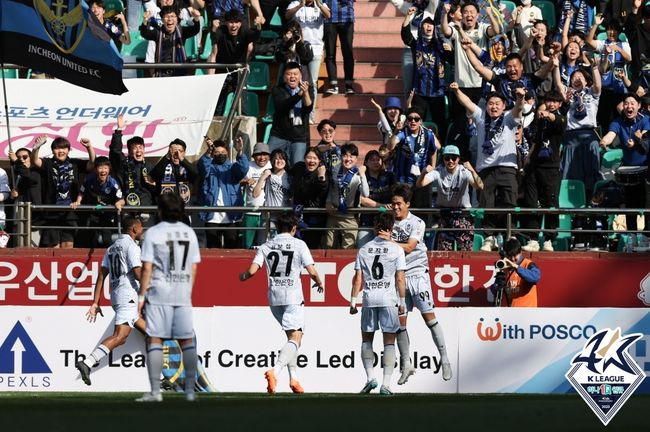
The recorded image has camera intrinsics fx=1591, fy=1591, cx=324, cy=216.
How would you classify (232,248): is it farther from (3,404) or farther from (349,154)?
(3,404)

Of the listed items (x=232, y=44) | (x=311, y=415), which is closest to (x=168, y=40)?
(x=232, y=44)

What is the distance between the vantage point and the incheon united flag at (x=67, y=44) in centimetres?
1886

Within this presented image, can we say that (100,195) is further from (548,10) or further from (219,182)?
(548,10)

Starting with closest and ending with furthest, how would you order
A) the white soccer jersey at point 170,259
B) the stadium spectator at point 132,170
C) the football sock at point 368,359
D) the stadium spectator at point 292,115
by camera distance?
the white soccer jersey at point 170,259 < the football sock at point 368,359 < the stadium spectator at point 132,170 < the stadium spectator at point 292,115

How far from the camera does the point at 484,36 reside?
936 inches

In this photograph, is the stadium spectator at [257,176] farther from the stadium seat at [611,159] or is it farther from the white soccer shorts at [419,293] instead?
the stadium seat at [611,159]

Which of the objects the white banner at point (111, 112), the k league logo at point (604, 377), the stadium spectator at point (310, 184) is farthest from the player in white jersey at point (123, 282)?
the k league logo at point (604, 377)

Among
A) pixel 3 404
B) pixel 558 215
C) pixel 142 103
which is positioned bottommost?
pixel 3 404

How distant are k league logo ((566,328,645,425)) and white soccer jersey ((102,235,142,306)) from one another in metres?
5.77

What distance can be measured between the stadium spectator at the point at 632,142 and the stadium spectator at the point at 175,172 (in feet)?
18.9

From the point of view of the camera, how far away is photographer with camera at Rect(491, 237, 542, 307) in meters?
20.8

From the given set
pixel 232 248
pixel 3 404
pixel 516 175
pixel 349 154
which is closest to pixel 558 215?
pixel 516 175

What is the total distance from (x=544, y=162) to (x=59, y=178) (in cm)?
655

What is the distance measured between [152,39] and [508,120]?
579cm
